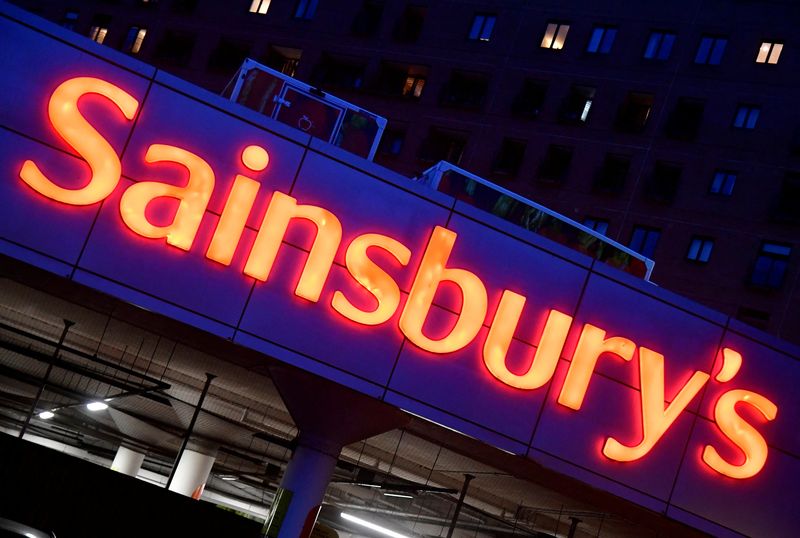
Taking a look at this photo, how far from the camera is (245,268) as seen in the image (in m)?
18.3

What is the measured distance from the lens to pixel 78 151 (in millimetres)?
17969

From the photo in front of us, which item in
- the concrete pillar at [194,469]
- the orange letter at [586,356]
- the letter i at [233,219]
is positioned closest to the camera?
the letter i at [233,219]

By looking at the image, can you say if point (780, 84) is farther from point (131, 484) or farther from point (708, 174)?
point (131, 484)

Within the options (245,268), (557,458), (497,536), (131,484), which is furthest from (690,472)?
(497,536)

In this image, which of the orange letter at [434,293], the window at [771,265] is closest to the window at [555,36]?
the window at [771,265]

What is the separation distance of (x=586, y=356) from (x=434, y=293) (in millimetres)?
2975

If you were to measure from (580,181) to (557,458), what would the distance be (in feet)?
95.3

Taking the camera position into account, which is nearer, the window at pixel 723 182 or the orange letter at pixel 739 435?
the orange letter at pixel 739 435

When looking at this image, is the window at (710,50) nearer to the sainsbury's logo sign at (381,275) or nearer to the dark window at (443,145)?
the dark window at (443,145)

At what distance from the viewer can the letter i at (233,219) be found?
18.3 meters

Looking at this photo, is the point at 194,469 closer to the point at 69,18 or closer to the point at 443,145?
the point at 443,145

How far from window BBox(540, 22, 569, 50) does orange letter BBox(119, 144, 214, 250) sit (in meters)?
33.6

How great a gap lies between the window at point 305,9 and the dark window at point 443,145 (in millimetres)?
9017

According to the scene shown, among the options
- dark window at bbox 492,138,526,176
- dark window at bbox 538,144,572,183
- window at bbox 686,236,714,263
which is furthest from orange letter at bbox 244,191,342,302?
dark window at bbox 492,138,526,176
